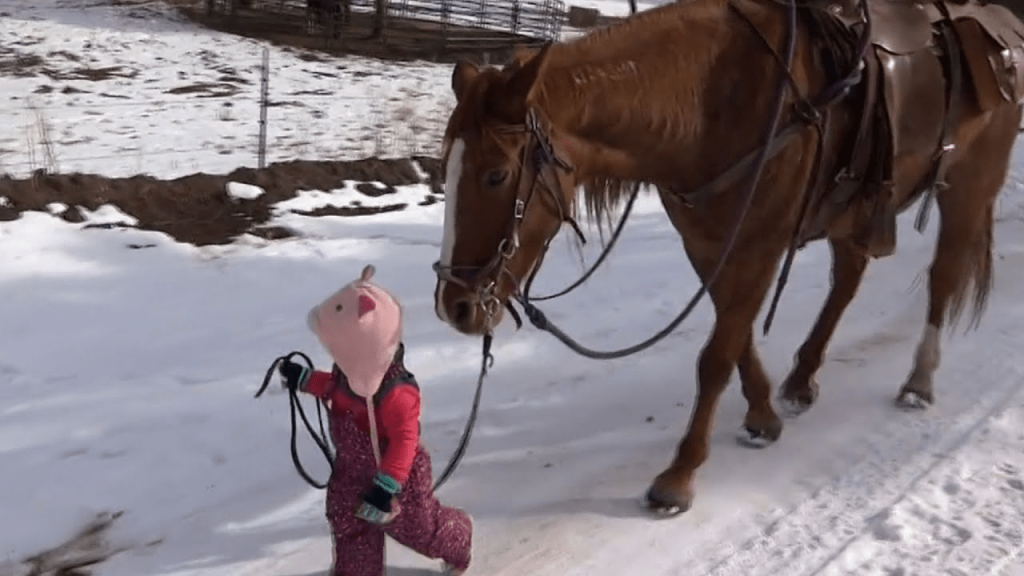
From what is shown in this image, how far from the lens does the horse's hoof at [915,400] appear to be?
→ 14.2ft

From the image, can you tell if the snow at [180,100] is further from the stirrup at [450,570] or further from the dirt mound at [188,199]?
the stirrup at [450,570]

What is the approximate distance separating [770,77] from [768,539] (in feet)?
5.08

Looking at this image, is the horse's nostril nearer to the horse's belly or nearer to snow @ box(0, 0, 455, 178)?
the horse's belly

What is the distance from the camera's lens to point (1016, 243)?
679cm

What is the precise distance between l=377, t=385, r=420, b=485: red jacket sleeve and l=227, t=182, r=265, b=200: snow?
4165mm

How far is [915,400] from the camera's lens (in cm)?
434

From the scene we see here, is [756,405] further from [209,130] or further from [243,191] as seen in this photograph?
[209,130]

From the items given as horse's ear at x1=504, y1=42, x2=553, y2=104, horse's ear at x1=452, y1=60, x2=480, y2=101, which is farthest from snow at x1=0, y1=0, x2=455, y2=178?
horse's ear at x1=504, y1=42, x2=553, y2=104

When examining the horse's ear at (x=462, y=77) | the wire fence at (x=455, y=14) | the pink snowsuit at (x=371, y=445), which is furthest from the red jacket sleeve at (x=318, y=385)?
the wire fence at (x=455, y=14)

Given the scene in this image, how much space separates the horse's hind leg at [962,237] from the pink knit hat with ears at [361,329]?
9.16ft

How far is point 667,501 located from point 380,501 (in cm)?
136

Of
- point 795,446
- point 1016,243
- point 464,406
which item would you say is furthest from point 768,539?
point 1016,243

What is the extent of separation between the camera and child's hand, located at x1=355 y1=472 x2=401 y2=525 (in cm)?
249

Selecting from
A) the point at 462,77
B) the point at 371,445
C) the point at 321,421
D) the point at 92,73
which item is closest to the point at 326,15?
the point at 92,73
